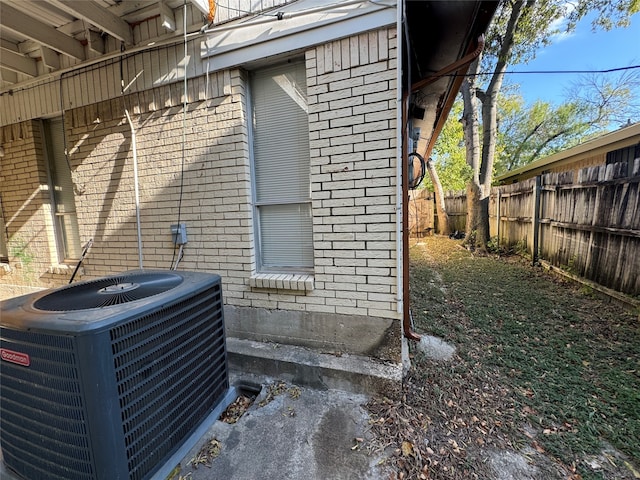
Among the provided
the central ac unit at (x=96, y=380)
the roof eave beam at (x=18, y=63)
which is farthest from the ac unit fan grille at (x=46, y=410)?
the roof eave beam at (x=18, y=63)

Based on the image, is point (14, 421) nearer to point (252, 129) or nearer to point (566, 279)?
point (252, 129)

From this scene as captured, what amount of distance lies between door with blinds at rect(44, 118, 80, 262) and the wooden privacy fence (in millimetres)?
7285

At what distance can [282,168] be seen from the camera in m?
2.72

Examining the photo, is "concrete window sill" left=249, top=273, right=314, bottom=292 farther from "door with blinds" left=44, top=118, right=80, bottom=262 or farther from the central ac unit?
"door with blinds" left=44, top=118, right=80, bottom=262

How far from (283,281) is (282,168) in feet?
3.52

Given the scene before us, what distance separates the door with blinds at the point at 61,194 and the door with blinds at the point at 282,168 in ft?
9.48

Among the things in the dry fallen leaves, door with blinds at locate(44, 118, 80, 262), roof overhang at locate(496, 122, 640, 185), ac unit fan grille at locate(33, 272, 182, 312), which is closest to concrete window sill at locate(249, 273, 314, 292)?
ac unit fan grille at locate(33, 272, 182, 312)

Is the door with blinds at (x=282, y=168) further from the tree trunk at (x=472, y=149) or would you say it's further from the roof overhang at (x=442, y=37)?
the tree trunk at (x=472, y=149)

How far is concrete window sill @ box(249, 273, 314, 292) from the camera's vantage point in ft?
8.36

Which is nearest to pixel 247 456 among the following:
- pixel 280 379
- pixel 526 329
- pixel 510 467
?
pixel 280 379

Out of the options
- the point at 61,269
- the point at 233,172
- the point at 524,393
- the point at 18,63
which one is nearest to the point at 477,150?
the point at 524,393

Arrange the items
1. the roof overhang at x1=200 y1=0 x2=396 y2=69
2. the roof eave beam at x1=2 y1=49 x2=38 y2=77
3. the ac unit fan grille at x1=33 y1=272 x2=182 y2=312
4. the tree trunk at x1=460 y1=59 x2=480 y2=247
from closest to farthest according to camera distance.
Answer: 1. the ac unit fan grille at x1=33 y1=272 x2=182 y2=312
2. the roof overhang at x1=200 y1=0 x2=396 y2=69
3. the roof eave beam at x1=2 y1=49 x2=38 y2=77
4. the tree trunk at x1=460 y1=59 x2=480 y2=247

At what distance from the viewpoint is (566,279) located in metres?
4.90

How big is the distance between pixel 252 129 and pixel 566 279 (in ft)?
18.5
